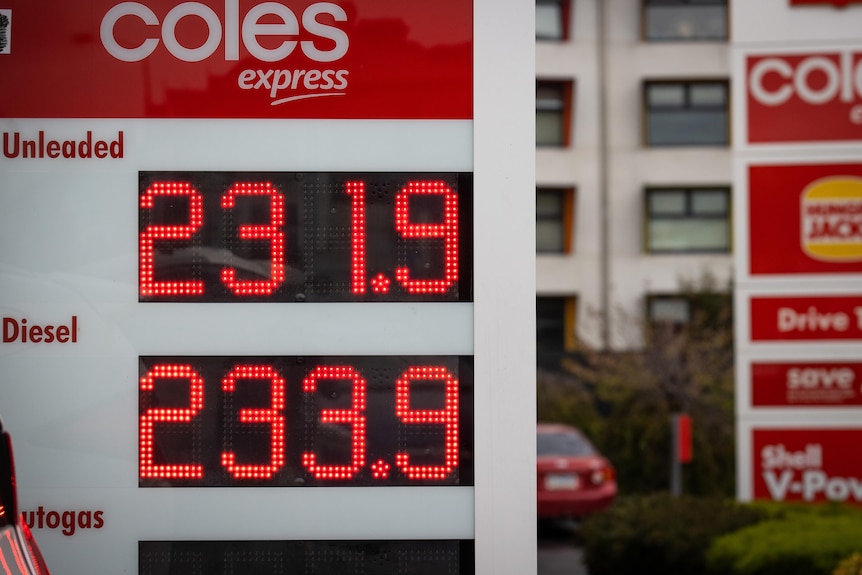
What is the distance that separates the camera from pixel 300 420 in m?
3.67

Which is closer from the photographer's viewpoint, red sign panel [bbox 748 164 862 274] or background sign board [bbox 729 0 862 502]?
background sign board [bbox 729 0 862 502]

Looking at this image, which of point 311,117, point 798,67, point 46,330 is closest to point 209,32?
point 311,117

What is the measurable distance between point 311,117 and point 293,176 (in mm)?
214

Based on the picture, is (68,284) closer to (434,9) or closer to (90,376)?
(90,376)

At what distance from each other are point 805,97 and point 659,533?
406 cm

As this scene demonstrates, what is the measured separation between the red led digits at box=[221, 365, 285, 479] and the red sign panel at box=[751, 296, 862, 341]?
246 inches

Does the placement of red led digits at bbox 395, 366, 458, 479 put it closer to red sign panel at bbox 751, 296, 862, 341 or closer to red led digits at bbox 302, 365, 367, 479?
red led digits at bbox 302, 365, 367, 479

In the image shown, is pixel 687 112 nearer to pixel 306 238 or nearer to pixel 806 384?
pixel 806 384

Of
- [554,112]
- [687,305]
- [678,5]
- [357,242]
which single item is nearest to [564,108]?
Answer: [554,112]

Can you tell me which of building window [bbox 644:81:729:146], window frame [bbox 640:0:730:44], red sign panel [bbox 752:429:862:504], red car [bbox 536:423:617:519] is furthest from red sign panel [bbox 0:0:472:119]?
window frame [bbox 640:0:730:44]

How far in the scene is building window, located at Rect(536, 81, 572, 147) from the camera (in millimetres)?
28188

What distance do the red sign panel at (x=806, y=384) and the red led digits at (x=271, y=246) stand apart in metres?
6.32

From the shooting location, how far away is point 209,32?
376 cm

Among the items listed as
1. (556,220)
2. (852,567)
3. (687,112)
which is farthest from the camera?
(556,220)
